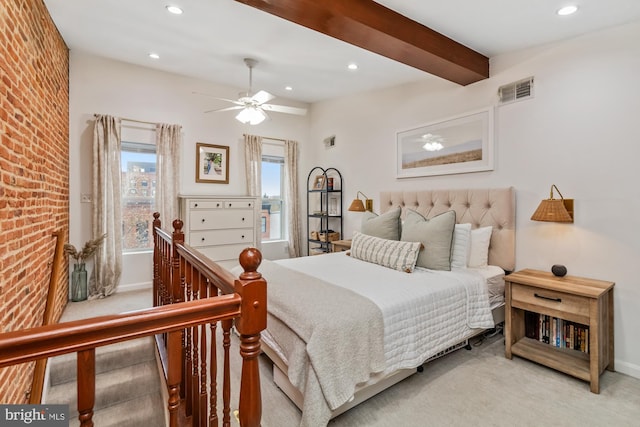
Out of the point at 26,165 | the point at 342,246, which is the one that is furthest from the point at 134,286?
the point at 342,246

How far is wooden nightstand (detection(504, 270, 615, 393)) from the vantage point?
2016mm

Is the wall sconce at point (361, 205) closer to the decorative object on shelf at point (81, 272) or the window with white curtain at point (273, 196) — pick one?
the window with white curtain at point (273, 196)

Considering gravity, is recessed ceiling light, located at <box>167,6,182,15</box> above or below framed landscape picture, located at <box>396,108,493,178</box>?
above

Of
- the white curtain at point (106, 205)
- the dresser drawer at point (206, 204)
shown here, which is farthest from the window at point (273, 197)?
the white curtain at point (106, 205)

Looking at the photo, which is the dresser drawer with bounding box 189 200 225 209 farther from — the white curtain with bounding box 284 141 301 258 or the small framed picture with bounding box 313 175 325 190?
the small framed picture with bounding box 313 175 325 190

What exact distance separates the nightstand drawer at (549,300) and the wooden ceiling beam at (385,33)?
1.94 meters

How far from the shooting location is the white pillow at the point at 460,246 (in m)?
2.69

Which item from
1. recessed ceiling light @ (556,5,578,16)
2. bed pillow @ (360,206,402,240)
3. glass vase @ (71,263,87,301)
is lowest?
glass vase @ (71,263,87,301)

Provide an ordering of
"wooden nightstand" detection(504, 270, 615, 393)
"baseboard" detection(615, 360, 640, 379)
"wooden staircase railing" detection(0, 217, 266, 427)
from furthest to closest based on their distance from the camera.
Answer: "baseboard" detection(615, 360, 640, 379)
"wooden nightstand" detection(504, 270, 615, 393)
"wooden staircase railing" detection(0, 217, 266, 427)

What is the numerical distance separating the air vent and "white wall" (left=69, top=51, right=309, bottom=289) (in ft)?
10.6

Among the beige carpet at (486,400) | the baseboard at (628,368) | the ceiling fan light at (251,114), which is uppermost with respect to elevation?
the ceiling fan light at (251,114)

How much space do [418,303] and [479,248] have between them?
1.14m

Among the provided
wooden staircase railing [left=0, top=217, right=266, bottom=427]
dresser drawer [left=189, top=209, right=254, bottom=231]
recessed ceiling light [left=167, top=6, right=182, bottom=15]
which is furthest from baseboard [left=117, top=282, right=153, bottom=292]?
wooden staircase railing [left=0, top=217, right=266, bottom=427]

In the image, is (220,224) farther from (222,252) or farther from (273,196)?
(273,196)
